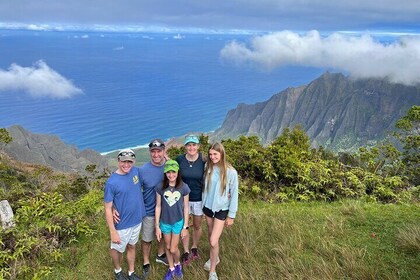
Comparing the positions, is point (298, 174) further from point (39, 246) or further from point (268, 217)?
point (39, 246)

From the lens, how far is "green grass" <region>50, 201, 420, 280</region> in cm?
468

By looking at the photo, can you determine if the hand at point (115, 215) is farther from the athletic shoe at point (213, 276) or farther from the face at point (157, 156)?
the athletic shoe at point (213, 276)

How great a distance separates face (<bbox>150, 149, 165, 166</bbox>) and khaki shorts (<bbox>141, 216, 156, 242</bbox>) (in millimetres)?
864

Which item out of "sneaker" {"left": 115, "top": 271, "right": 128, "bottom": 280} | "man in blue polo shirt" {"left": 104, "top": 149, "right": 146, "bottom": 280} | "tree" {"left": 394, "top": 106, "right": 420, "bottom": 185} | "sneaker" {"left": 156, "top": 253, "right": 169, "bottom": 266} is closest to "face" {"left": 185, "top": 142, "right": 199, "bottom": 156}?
"man in blue polo shirt" {"left": 104, "top": 149, "right": 146, "bottom": 280}

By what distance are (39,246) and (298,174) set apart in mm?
6804

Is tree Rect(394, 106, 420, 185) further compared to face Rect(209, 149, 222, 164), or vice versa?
tree Rect(394, 106, 420, 185)

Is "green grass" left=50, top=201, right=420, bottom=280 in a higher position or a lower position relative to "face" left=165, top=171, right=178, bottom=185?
lower

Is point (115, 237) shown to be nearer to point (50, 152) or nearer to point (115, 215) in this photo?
point (115, 215)

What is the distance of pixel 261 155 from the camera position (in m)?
10.7

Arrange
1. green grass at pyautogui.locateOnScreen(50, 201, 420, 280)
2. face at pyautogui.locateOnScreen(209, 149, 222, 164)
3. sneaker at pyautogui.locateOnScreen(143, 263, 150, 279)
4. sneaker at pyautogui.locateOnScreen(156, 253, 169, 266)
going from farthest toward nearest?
sneaker at pyautogui.locateOnScreen(156, 253, 169, 266), sneaker at pyautogui.locateOnScreen(143, 263, 150, 279), green grass at pyautogui.locateOnScreen(50, 201, 420, 280), face at pyautogui.locateOnScreen(209, 149, 222, 164)

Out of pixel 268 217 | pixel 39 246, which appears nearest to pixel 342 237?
pixel 268 217

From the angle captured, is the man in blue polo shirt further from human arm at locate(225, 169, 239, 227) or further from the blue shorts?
human arm at locate(225, 169, 239, 227)

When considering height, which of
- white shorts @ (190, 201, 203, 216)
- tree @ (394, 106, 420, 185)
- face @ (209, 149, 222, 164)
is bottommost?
tree @ (394, 106, 420, 185)

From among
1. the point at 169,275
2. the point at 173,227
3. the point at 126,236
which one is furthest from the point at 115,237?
the point at 169,275
